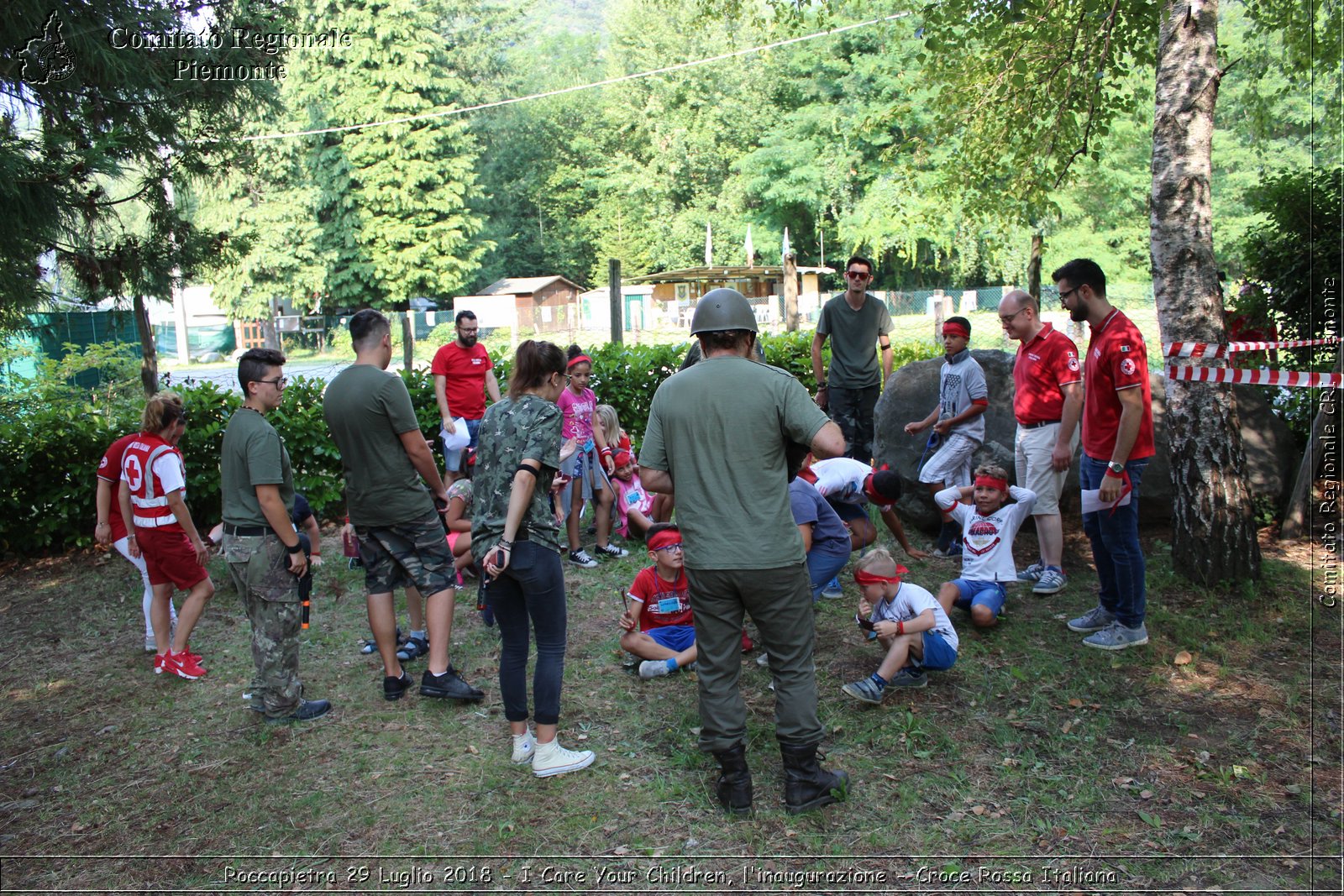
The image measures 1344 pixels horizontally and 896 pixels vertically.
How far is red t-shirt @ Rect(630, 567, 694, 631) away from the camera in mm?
5191

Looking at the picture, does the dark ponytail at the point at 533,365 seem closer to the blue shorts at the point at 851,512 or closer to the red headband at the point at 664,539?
the red headband at the point at 664,539

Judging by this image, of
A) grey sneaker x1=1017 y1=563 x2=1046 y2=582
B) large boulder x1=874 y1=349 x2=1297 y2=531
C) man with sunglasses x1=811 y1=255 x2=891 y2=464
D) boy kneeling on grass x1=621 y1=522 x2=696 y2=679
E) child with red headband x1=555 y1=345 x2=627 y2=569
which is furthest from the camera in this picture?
man with sunglasses x1=811 y1=255 x2=891 y2=464

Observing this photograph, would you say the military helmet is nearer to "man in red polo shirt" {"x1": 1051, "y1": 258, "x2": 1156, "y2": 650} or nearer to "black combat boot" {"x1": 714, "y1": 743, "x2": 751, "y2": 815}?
"black combat boot" {"x1": 714, "y1": 743, "x2": 751, "y2": 815}

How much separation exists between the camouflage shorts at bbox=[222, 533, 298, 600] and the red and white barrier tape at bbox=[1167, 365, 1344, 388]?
5421mm

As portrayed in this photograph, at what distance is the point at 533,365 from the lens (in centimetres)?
415

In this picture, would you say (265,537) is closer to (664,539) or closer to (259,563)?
(259,563)

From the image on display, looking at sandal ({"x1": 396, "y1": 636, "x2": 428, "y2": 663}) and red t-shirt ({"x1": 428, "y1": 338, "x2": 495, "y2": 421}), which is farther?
red t-shirt ({"x1": 428, "y1": 338, "x2": 495, "y2": 421})

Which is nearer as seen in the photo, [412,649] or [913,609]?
[913,609]

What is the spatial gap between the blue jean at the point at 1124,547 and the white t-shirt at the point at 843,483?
140 centimetres

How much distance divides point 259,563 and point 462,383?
3499 mm

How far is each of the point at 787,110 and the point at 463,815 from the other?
46039 millimetres

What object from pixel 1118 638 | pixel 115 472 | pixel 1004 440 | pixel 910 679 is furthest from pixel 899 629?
pixel 115 472

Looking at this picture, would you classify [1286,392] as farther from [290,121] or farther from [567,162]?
[567,162]

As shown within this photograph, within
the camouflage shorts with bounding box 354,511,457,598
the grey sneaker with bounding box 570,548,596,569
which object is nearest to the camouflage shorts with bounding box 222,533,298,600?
the camouflage shorts with bounding box 354,511,457,598
